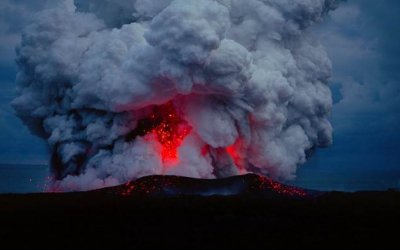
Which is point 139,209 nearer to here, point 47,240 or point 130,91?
point 130,91

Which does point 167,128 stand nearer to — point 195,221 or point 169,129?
point 169,129

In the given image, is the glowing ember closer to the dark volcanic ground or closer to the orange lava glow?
the dark volcanic ground

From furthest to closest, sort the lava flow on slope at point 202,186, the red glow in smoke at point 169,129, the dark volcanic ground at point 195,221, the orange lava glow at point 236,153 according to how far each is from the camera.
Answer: the red glow in smoke at point 169,129 → the orange lava glow at point 236,153 → the lava flow on slope at point 202,186 → the dark volcanic ground at point 195,221

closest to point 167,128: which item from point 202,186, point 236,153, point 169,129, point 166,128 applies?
point 166,128

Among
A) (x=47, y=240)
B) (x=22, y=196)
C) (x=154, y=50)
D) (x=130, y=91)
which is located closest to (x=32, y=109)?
(x=22, y=196)

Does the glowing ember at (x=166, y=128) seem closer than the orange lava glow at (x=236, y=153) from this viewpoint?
No

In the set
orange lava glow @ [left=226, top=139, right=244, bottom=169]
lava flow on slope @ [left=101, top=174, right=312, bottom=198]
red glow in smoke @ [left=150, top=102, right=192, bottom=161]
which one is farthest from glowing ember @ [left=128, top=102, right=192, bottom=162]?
orange lava glow @ [left=226, top=139, right=244, bottom=169]

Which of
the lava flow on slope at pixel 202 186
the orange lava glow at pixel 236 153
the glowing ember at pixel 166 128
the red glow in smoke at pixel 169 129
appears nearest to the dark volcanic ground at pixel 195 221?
the lava flow on slope at pixel 202 186

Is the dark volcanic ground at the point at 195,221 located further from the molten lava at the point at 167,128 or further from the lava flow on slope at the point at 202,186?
the molten lava at the point at 167,128
